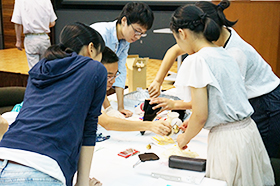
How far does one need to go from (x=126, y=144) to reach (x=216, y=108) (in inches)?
24.1

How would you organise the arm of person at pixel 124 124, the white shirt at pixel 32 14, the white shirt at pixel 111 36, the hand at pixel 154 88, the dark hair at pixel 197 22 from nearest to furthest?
the dark hair at pixel 197 22 → the arm of person at pixel 124 124 → the white shirt at pixel 111 36 → the hand at pixel 154 88 → the white shirt at pixel 32 14

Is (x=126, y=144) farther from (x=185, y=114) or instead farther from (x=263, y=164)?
(x=263, y=164)

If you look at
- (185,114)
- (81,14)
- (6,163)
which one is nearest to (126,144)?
(185,114)

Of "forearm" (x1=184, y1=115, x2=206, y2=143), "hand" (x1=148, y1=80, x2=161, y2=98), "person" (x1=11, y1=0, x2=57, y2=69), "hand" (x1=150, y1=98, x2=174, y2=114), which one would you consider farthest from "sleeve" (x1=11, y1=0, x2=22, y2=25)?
"forearm" (x1=184, y1=115, x2=206, y2=143)

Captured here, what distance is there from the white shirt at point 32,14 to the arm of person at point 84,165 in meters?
3.76

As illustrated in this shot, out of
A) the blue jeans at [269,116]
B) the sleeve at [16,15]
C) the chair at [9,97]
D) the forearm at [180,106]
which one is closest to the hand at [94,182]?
the forearm at [180,106]

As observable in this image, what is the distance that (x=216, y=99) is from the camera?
4.57 ft

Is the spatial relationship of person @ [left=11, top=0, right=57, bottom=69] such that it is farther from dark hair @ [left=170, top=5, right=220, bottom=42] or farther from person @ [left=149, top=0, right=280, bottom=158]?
dark hair @ [left=170, top=5, right=220, bottom=42]

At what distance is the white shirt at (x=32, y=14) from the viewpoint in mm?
4574

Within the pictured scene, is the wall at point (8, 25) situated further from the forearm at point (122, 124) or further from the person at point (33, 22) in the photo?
the forearm at point (122, 124)

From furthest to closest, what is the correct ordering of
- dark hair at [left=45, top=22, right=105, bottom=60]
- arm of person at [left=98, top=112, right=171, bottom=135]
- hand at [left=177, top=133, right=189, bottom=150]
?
arm of person at [left=98, top=112, right=171, bottom=135], hand at [left=177, top=133, right=189, bottom=150], dark hair at [left=45, top=22, right=105, bottom=60]

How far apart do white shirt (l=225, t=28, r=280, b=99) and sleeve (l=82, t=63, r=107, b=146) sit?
0.84 metres

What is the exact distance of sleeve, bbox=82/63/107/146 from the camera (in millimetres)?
1169

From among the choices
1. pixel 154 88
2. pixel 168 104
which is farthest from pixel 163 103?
pixel 154 88
